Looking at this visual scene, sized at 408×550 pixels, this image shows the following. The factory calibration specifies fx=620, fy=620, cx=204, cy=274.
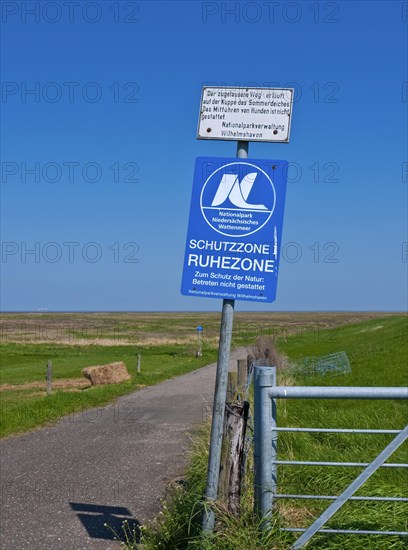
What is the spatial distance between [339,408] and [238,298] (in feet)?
25.1

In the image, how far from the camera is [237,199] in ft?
14.5

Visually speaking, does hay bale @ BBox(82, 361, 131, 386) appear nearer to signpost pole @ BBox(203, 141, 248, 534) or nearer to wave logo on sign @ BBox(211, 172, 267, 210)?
signpost pole @ BBox(203, 141, 248, 534)

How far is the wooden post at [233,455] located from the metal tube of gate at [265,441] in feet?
0.87

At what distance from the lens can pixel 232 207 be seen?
14.5ft

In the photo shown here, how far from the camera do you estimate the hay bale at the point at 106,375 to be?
2317 cm

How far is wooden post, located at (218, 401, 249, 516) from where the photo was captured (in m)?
4.38

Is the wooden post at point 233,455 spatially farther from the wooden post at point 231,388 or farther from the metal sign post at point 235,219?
the wooden post at point 231,388

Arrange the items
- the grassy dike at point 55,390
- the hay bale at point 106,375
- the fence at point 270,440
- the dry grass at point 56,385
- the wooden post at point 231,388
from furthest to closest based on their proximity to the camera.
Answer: the hay bale at point 106,375 < the dry grass at point 56,385 < the grassy dike at point 55,390 < the wooden post at point 231,388 < the fence at point 270,440

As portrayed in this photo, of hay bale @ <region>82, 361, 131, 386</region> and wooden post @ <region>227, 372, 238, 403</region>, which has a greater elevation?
wooden post @ <region>227, 372, 238, 403</region>

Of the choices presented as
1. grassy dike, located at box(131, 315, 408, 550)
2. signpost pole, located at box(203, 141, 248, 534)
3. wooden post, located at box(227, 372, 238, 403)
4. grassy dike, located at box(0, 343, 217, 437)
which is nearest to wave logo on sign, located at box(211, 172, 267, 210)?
signpost pole, located at box(203, 141, 248, 534)

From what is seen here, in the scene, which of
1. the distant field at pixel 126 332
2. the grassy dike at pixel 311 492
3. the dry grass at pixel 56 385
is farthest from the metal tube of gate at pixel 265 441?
the distant field at pixel 126 332

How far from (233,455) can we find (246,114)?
245cm

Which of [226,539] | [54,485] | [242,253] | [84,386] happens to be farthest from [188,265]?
[84,386]

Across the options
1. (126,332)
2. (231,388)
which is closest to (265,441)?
(231,388)
